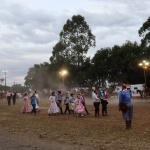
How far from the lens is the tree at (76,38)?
6966 cm

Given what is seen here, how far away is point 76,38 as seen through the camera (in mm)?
70750

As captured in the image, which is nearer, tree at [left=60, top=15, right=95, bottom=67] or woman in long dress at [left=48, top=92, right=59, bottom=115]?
woman in long dress at [left=48, top=92, right=59, bottom=115]

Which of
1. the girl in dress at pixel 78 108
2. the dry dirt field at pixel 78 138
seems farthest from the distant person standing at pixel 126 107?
the girl in dress at pixel 78 108

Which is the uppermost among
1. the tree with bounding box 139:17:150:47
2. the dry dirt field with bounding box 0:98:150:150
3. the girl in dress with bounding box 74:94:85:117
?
the tree with bounding box 139:17:150:47

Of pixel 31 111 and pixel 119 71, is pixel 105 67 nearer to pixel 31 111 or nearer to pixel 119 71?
pixel 119 71

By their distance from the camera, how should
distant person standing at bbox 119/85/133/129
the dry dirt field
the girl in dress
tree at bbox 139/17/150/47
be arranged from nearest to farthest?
the dry dirt field → distant person standing at bbox 119/85/133/129 → the girl in dress → tree at bbox 139/17/150/47

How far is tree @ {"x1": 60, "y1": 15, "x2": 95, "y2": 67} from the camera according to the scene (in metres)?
69.7

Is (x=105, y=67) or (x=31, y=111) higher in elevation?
(x=105, y=67)

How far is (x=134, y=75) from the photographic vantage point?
7356cm

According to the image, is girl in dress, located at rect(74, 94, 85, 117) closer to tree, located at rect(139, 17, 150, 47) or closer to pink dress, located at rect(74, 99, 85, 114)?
pink dress, located at rect(74, 99, 85, 114)

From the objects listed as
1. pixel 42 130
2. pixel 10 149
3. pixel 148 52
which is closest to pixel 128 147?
pixel 10 149

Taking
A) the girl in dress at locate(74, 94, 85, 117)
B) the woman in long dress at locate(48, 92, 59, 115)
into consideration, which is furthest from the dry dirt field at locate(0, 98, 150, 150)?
the woman in long dress at locate(48, 92, 59, 115)

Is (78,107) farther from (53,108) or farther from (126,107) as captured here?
(126,107)

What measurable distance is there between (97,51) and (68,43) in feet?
46.3
